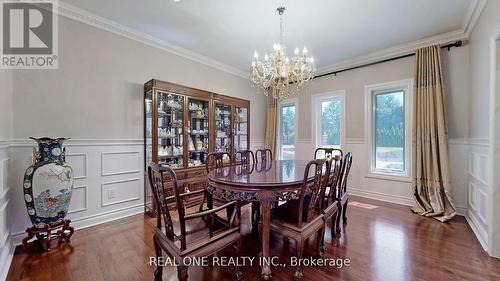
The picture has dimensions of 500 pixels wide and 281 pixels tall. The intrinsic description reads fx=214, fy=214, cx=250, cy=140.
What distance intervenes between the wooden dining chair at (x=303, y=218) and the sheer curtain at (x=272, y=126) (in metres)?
A: 3.29

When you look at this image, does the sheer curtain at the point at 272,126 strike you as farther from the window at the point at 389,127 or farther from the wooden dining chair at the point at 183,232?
the wooden dining chair at the point at 183,232

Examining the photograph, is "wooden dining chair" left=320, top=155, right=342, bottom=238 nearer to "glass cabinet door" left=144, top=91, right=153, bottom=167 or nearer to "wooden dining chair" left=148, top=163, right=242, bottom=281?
"wooden dining chair" left=148, top=163, right=242, bottom=281

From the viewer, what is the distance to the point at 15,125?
7.40ft

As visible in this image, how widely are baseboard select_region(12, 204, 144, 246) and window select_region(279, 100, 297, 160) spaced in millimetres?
3388

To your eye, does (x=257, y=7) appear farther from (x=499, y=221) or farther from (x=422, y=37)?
(x=499, y=221)

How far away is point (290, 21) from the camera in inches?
111

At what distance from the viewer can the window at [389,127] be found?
3.67m

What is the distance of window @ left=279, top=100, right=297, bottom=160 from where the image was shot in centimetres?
525

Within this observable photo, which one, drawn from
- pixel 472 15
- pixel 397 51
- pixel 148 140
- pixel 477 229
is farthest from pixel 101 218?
pixel 472 15

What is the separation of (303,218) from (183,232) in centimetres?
100

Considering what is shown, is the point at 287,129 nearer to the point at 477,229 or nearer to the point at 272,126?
the point at 272,126

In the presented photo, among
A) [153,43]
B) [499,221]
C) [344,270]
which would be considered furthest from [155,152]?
[499,221]

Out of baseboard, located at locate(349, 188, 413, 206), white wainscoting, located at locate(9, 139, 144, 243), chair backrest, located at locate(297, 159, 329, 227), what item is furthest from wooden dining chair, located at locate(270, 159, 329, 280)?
baseboard, located at locate(349, 188, 413, 206)

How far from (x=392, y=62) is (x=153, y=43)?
4.03m
